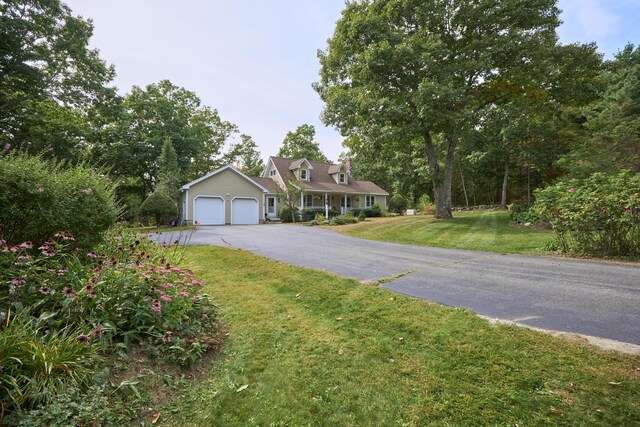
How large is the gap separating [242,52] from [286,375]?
10.2 meters

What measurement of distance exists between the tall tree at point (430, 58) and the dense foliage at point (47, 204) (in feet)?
45.0

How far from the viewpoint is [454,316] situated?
12.0ft

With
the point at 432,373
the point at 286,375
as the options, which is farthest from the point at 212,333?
the point at 432,373

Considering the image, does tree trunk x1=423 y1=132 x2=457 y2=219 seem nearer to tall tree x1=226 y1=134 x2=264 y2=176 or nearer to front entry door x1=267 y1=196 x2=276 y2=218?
front entry door x1=267 y1=196 x2=276 y2=218

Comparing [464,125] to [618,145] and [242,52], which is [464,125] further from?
[242,52]

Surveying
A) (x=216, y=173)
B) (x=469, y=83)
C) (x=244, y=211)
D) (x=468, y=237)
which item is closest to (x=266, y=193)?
(x=244, y=211)

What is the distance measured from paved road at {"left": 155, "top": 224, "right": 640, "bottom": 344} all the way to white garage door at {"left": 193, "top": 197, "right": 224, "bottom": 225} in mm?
14781

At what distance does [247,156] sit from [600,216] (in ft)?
124

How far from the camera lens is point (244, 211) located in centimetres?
2367

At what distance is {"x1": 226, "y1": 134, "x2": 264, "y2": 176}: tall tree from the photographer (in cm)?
3869

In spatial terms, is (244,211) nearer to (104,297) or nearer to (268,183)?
(268,183)

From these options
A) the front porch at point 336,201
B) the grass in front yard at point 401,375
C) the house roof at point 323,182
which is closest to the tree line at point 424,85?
the house roof at point 323,182

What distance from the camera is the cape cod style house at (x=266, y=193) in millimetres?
21781

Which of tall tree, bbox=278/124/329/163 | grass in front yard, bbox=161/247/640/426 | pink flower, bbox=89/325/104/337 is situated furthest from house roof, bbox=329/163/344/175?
pink flower, bbox=89/325/104/337
